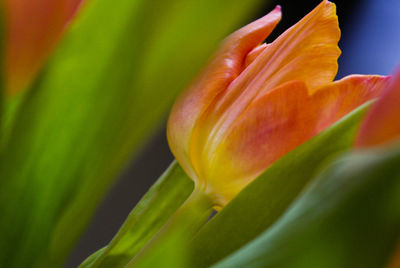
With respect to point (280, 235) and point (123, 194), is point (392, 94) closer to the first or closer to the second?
point (280, 235)

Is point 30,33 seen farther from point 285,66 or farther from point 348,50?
point 348,50

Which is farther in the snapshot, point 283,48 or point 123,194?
point 123,194

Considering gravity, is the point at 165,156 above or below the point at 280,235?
below

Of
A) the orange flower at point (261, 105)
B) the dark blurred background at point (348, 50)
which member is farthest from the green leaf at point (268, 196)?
the dark blurred background at point (348, 50)

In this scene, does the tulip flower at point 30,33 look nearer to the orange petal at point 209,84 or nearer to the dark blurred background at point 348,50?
the orange petal at point 209,84

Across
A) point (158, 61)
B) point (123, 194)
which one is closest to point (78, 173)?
point (158, 61)

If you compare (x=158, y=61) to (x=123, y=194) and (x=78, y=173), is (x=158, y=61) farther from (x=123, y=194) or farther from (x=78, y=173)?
(x=123, y=194)
